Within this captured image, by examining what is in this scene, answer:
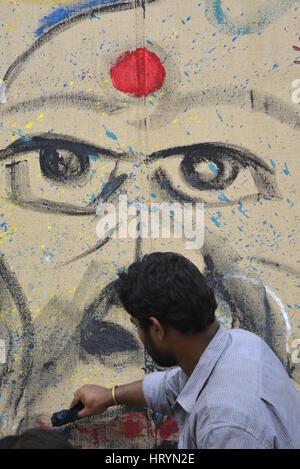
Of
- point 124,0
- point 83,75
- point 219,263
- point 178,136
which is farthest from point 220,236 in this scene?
point 124,0

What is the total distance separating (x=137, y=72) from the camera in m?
2.87

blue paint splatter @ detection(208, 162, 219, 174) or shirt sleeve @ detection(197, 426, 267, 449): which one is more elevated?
blue paint splatter @ detection(208, 162, 219, 174)

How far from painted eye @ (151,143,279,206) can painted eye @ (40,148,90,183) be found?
0.36 metres

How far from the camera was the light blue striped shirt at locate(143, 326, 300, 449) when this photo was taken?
1.56 meters

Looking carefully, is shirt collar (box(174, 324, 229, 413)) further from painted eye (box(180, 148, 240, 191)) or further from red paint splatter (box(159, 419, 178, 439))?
painted eye (box(180, 148, 240, 191))

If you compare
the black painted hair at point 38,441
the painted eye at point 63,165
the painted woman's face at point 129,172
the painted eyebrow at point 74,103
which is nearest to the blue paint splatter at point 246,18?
the painted woman's face at point 129,172

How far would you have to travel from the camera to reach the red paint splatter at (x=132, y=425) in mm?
2820

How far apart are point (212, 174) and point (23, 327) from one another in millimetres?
1158

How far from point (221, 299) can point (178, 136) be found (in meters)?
0.80

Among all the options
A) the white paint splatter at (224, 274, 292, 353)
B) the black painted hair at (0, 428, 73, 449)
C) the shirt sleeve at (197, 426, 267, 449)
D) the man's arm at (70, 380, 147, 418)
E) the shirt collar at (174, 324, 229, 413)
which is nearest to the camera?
the black painted hair at (0, 428, 73, 449)

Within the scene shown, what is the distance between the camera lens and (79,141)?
2.87 meters

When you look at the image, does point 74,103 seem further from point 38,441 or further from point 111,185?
point 38,441

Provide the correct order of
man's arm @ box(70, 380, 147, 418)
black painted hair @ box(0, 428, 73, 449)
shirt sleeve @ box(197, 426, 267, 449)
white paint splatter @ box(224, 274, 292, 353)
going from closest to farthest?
black painted hair @ box(0, 428, 73, 449), shirt sleeve @ box(197, 426, 267, 449), man's arm @ box(70, 380, 147, 418), white paint splatter @ box(224, 274, 292, 353)

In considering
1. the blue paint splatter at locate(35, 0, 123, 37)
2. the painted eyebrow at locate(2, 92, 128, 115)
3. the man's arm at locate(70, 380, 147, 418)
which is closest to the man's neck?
the man's arm at locate(70, 380, 147, 418)
